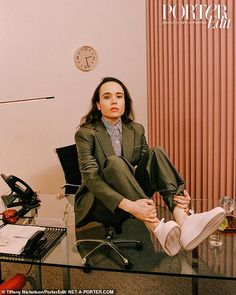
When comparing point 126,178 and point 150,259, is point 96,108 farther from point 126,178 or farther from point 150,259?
point 150,259

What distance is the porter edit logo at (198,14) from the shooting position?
288cm

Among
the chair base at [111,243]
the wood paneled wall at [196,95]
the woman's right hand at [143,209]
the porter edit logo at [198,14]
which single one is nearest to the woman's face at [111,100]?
the woman's right hand at [143,209]

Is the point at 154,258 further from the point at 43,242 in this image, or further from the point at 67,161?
the point at 67,161

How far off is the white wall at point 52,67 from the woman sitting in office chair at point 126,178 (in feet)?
4.32

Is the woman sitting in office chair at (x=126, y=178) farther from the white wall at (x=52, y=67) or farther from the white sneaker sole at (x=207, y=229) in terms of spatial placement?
the white wall at (x=52, y=67)

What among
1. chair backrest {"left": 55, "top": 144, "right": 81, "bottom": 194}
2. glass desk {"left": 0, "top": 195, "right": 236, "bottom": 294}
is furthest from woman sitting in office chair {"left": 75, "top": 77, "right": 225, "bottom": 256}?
chair backrest {"left": 55, "top": 144, "right": 81, "bottom": 194}

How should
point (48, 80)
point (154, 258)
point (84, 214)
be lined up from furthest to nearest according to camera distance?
1. point (48, 80)
2. point (84, 214)
3. point (154, 258)

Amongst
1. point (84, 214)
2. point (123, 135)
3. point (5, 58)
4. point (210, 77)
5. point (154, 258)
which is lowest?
point (154, 258)

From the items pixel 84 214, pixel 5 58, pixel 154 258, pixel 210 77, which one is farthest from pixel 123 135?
pixel 5 58

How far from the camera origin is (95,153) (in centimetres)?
215

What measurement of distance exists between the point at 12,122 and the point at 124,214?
74.6 inches

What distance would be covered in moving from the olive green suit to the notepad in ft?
0.96

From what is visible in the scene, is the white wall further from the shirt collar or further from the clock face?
the shirt collar

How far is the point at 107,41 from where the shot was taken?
3.50 m
